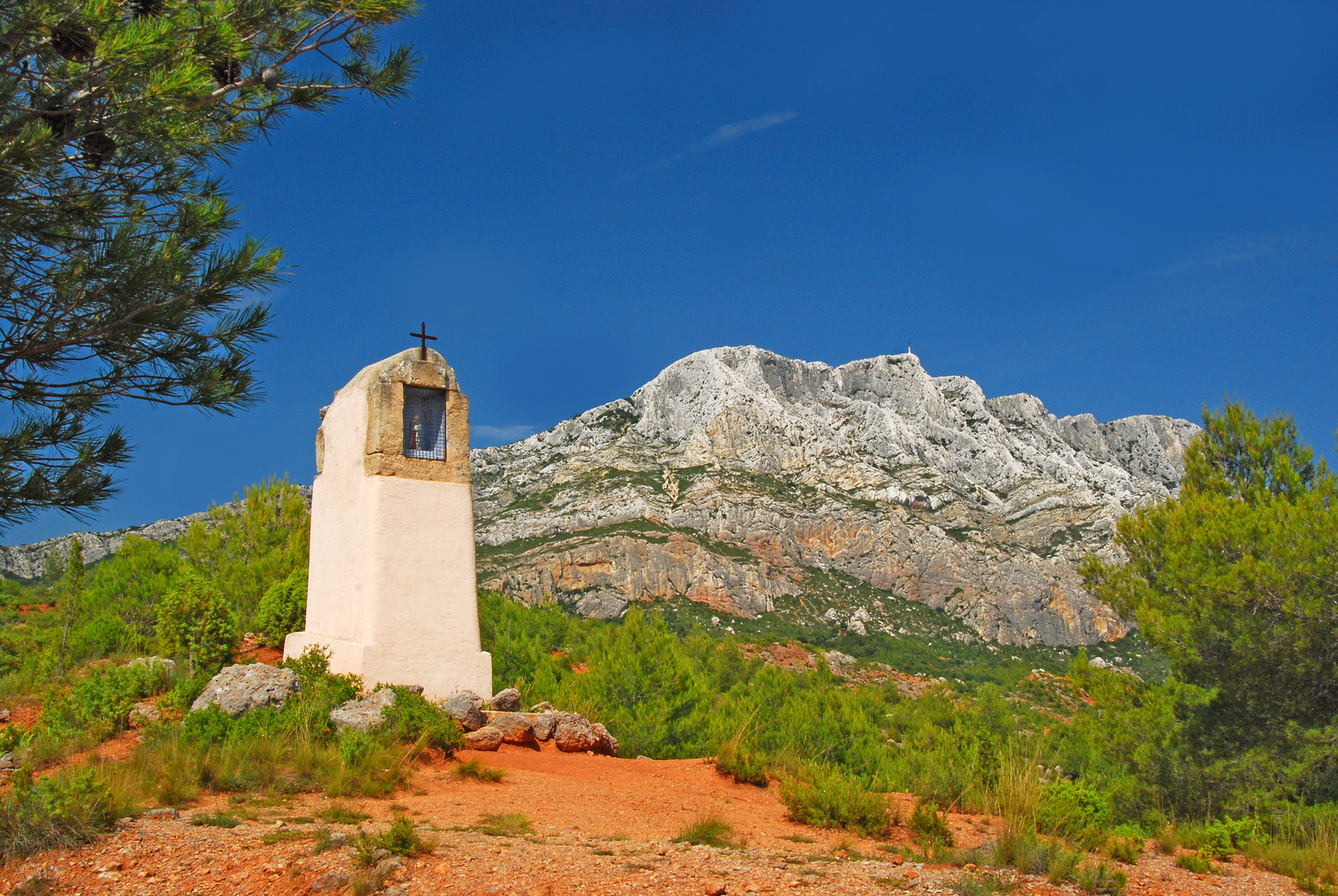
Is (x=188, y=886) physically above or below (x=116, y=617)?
below

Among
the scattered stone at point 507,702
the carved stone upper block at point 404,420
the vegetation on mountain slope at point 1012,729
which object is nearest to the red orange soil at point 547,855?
the vegetation on mountain slope at point 1012,729

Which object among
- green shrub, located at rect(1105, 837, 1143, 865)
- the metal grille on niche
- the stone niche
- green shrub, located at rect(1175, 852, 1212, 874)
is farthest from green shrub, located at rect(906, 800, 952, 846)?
the metal grille on niche

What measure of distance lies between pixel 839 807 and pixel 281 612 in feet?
27.8

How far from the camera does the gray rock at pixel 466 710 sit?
355 inches

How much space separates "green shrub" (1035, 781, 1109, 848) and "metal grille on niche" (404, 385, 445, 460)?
7471 mm

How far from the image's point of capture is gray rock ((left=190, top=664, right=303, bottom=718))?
8.32 metres

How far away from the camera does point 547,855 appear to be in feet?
17.4

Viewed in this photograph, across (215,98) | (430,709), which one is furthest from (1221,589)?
(215,98)

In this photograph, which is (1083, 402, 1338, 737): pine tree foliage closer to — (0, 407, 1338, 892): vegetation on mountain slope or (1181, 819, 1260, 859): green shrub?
(0, 407, 1338, 892): vegetation on mountain slope

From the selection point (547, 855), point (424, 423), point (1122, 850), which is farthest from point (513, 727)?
point (1122, 850)

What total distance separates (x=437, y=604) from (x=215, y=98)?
593 cm

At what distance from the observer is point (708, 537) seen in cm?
5916

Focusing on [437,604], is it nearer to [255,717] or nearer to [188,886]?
[255,717]

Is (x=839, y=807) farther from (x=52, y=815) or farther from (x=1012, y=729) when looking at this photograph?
(x=1012, y=729)
